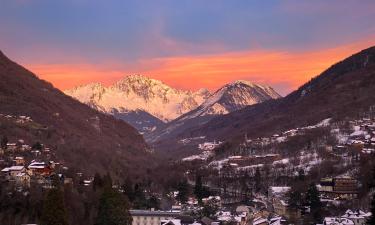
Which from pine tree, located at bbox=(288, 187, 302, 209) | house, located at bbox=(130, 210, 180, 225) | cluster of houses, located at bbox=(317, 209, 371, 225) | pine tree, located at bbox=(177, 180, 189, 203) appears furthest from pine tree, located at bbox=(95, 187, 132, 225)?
pine tree, located at bbox=(177, 180, 189, 203)

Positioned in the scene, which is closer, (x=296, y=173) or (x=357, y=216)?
(x=357, y=216)

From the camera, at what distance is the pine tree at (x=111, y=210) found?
59969mm

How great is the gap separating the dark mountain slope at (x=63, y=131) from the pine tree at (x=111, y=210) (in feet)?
143

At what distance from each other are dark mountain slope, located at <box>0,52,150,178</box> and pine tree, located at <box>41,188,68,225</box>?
49759mm

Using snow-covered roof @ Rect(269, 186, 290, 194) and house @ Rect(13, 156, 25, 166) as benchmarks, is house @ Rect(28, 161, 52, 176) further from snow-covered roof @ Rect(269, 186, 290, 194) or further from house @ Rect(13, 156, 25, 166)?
snow-covered roof @ Rect(269, 186, 290, 194)

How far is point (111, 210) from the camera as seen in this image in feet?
197

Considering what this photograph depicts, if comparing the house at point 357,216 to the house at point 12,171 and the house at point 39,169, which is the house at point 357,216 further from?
the house at point 12,171

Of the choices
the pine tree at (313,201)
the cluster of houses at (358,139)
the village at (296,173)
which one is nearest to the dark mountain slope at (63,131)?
the village at (296,173)

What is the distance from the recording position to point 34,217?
205ft

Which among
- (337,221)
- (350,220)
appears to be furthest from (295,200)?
(337,221)

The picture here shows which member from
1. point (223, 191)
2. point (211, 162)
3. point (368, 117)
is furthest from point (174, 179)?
point (368, 117)

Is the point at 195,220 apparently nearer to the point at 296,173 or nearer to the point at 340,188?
the point at 340,188

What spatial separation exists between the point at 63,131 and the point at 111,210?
284 ft

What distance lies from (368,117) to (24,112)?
78.5 meters
